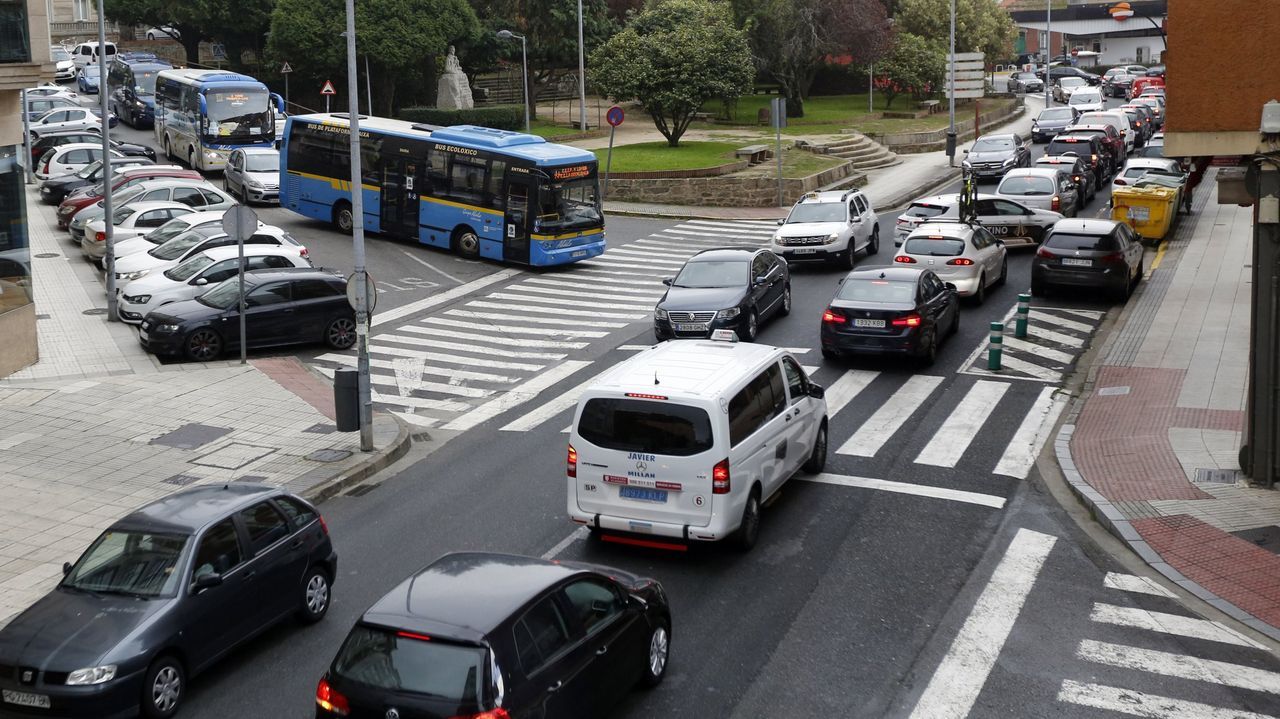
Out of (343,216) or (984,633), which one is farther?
(343,216)

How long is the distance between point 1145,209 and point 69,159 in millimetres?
33236

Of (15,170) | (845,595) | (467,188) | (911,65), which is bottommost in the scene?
(845,595)

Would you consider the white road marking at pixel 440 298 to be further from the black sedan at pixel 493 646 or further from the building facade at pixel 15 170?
the black sedan at pixel 493 646

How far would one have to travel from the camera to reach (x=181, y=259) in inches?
1061

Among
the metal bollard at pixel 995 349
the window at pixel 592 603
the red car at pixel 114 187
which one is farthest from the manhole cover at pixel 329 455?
the red car at pixel 114 187

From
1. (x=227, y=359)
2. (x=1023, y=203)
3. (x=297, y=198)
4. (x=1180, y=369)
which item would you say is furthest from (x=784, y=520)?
(x=297, y=198)

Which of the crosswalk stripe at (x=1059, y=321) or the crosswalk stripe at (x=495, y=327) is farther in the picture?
the crosswalk stripe at (x=495, y=327)

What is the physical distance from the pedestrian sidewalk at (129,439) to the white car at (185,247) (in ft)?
8.39

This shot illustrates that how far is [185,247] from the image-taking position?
28.0 meters

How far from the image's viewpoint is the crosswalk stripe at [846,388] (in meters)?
19.7

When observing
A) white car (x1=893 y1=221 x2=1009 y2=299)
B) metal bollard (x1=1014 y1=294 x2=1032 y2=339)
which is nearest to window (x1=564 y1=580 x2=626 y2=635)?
metal bollard (x1=1014 y1=294 x2=1032 y2=339)

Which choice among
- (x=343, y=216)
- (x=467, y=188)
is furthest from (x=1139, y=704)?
(x=343, y=216)

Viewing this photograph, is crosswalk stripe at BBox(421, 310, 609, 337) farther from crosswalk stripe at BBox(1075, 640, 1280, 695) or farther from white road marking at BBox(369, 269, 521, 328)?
crosswalk stripe at BBox(1075, 640, 1280, 695)

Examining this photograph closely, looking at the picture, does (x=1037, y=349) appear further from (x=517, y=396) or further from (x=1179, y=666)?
(x=1179, y=666)
